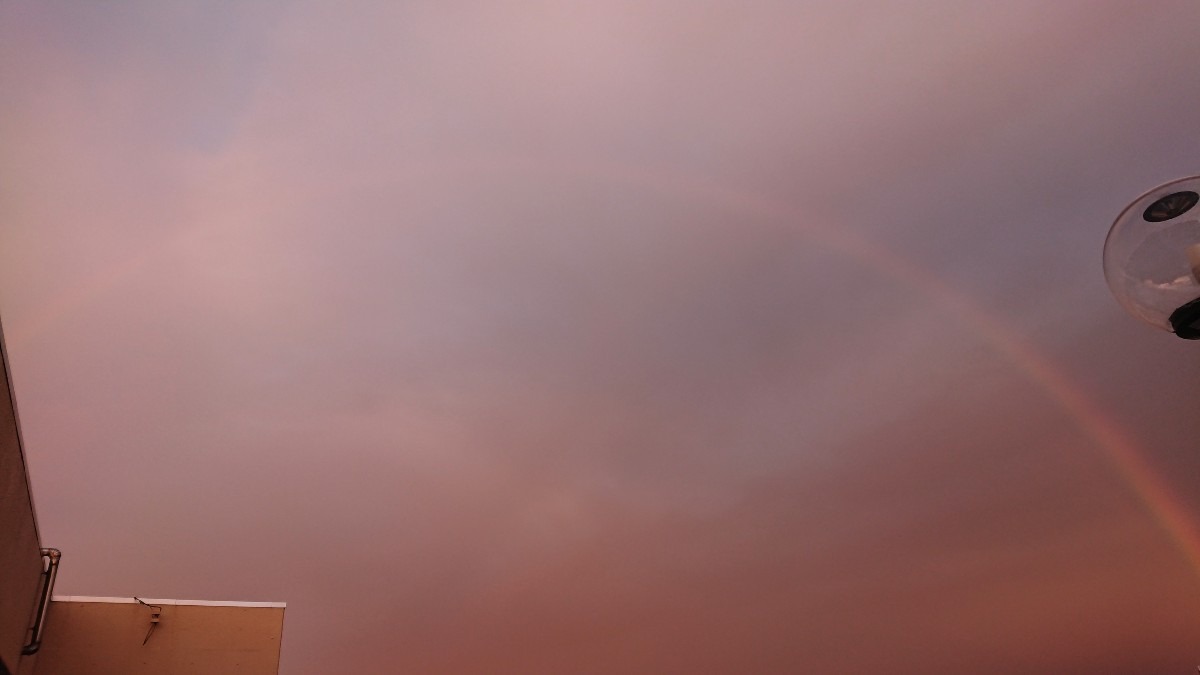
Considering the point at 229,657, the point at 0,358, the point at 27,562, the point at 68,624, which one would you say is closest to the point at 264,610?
the point at 229,657

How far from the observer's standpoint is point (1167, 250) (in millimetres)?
2117

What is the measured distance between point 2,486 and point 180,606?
23.1 ft

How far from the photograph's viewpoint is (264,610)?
1298 centimetres

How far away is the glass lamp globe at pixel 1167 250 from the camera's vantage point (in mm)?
2113

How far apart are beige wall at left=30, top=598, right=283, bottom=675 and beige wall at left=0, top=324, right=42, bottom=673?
1.32 meters

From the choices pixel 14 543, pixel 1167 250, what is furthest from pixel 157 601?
pixel 1167 250

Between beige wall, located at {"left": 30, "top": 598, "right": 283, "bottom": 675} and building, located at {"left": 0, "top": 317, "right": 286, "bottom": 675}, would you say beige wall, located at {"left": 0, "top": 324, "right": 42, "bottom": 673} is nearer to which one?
building, located at {"left": 0, "top": 317, "right": 286, "bottom": 675}

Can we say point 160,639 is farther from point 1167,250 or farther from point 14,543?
point 1167,250

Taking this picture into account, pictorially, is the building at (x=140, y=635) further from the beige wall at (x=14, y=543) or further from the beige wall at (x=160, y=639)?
the beige wall at (x=14, y=543)

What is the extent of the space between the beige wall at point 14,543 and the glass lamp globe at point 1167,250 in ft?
22.6

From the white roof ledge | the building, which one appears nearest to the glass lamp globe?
the building

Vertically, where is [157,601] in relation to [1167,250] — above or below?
above

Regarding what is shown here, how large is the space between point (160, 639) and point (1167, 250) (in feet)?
47.3

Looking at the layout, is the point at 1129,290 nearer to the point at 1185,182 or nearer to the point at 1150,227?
the point at 1150,227
